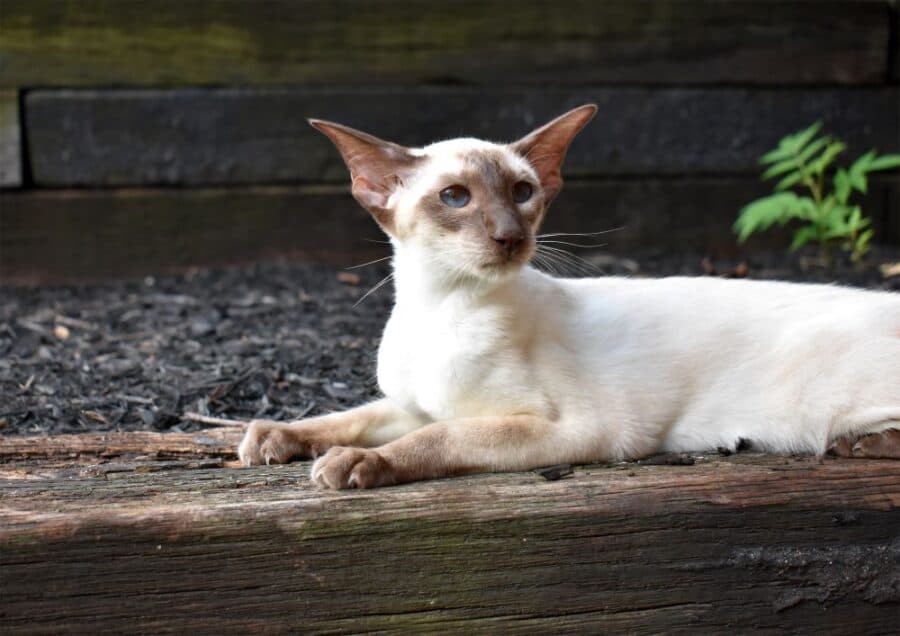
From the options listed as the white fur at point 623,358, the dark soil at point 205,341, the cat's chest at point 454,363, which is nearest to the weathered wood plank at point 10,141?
the dark soil at point 205,341

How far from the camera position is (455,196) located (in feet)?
8.33

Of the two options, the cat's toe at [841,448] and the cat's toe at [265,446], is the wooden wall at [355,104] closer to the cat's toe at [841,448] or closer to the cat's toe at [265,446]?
the cat's toe at [265,446]

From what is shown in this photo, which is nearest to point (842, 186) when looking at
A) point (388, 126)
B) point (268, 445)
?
point (388, 126)

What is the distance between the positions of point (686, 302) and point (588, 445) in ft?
1.77

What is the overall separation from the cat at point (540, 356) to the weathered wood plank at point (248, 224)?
2387mm

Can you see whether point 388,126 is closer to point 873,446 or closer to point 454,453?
point 454,453

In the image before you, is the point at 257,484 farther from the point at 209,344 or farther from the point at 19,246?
the point at 19,246

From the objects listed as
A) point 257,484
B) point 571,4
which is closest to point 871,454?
point 257,484

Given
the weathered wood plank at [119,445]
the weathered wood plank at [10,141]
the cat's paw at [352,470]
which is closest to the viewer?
the cat's paw at [352,470]

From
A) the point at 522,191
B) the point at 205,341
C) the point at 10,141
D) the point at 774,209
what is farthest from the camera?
the point at 10,141

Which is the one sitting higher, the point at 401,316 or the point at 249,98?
the point at 249,98

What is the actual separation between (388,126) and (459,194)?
8.36 feet

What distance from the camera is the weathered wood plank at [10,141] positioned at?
4.75 m

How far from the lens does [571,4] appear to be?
5066 millimetres
